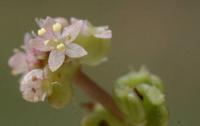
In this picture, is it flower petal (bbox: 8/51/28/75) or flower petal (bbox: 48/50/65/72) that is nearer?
flower petal (bbox: 48/50/65/72)

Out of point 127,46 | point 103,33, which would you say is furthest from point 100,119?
point 127,46

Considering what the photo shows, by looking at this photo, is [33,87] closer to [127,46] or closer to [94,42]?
[94,42]

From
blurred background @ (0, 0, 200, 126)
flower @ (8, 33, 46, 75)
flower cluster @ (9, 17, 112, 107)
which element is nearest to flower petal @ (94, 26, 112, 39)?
flower cluster @ (9, 17, 112, 107)

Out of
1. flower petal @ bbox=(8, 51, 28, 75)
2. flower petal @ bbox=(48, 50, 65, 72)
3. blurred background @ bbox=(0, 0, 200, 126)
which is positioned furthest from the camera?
blurred background @ bbox=(0, 0, 200, 126)

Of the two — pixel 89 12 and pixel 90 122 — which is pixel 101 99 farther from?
pixel 89 12

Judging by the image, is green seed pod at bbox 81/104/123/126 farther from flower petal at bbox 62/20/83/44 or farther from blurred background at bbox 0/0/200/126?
blurred background at bbox 0/0/200/126

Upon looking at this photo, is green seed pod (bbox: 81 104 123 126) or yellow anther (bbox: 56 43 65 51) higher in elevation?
yellow anther (bbox: 56 43 65 51)

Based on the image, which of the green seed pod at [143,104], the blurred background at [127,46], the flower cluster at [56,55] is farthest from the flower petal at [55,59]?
the blurred background at [127,46]

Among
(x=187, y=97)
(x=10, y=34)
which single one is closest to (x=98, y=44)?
(x=187, y=97)
